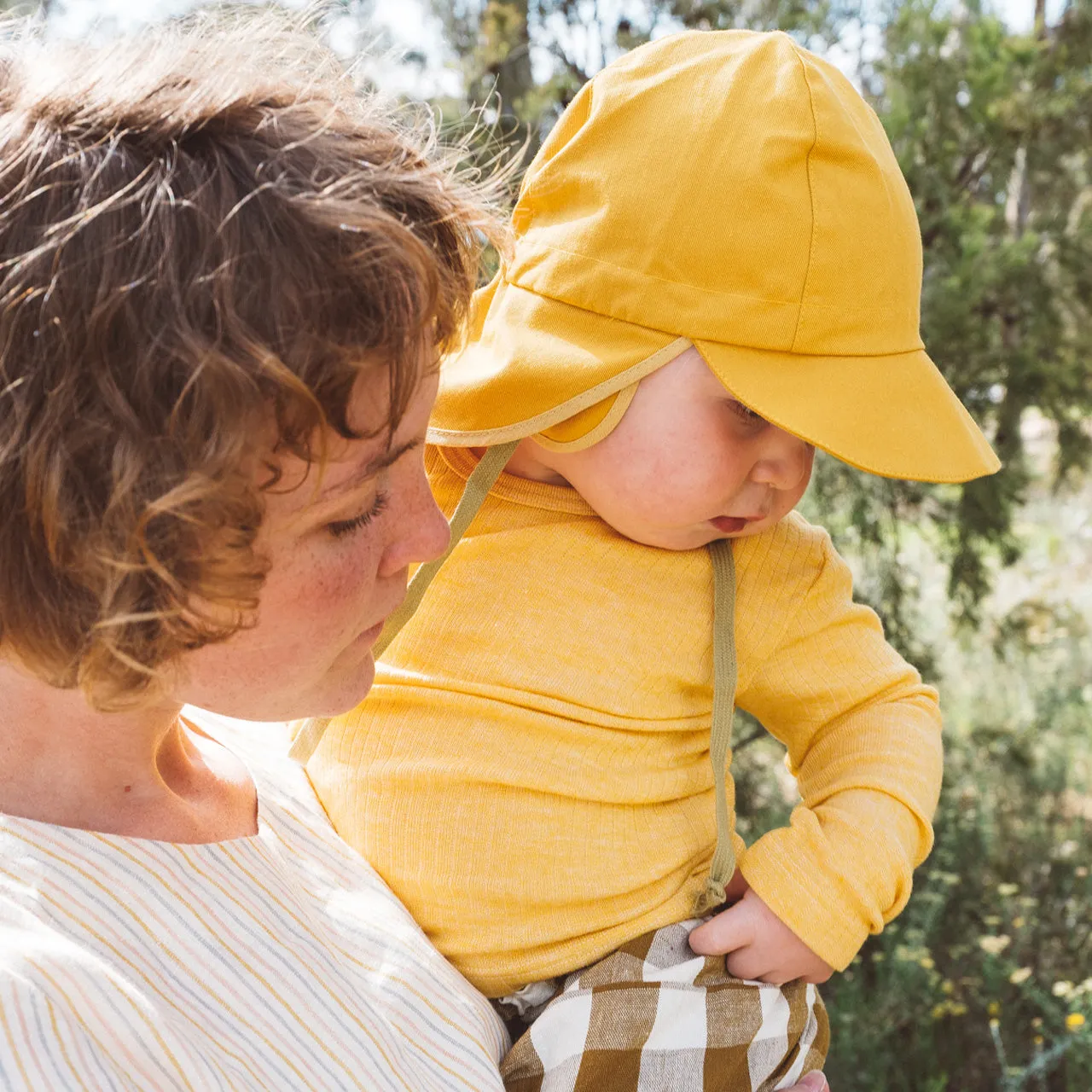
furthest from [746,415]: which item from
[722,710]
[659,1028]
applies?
[659,1028]

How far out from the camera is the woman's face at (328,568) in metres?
1.08

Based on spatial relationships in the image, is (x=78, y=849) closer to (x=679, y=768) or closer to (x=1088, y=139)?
(x=679, y=768)

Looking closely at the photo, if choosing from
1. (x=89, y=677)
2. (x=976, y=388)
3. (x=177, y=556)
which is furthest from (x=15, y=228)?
(x=976, y=388)

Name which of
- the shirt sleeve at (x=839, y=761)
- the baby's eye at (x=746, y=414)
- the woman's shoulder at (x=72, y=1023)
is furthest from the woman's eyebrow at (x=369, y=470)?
the shirt sleeve at (x=839, y=761)

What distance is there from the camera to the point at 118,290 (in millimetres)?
934

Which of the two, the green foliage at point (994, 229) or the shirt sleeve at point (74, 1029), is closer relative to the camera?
the shirt sleeve at point (74, 1029)

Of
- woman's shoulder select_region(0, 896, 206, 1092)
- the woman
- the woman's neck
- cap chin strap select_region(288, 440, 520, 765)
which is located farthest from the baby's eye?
woman's shoulder select_region(0, 896, 206, 1092)

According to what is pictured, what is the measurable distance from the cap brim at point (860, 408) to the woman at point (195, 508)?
1.38ft

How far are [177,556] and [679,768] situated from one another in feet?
2.89

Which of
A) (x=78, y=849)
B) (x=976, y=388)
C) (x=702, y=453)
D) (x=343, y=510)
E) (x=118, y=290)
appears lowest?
(x=976, y=388)

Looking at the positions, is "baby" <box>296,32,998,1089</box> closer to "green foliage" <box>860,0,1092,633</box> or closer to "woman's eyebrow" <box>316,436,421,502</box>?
"woman's eyebrow" <box>316,436,421,502</box>

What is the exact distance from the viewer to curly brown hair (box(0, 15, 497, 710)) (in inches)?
37.1

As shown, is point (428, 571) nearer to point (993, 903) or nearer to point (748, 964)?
point (748, 964)

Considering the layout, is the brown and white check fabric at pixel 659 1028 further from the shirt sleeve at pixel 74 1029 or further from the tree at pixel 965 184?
the tree at pixel 965 184
